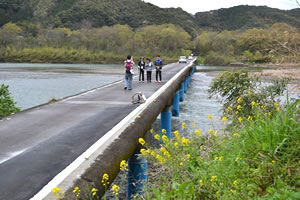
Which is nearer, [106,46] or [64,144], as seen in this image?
[64,144]

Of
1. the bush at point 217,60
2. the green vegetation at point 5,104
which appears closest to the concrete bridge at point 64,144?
the green vegetation at point 5,104

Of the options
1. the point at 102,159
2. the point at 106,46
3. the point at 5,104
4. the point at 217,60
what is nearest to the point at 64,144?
the point at 102,159

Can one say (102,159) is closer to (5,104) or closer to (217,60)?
(5,104)

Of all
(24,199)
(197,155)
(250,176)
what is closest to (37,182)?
(24,199)

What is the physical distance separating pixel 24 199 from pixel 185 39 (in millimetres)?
147528

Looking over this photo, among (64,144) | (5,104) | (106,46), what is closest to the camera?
(64,144)

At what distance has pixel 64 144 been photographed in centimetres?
746

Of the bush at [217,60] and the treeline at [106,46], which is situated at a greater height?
the treeline at [106,46]

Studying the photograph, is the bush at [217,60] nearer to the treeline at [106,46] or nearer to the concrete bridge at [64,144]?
the treeline at [106,46]

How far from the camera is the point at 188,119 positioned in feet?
75.6

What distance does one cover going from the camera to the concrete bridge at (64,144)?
529 centimetres

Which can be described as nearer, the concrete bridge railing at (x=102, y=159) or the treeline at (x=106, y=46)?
the concrete bridge railing at (x=102, y=159)

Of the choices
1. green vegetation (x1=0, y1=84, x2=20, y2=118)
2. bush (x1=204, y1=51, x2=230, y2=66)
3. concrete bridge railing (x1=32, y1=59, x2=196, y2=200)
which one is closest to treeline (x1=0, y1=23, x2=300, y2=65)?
bush (x1=204, y1=51, x2=230, y2=66)

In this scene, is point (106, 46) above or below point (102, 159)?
above
